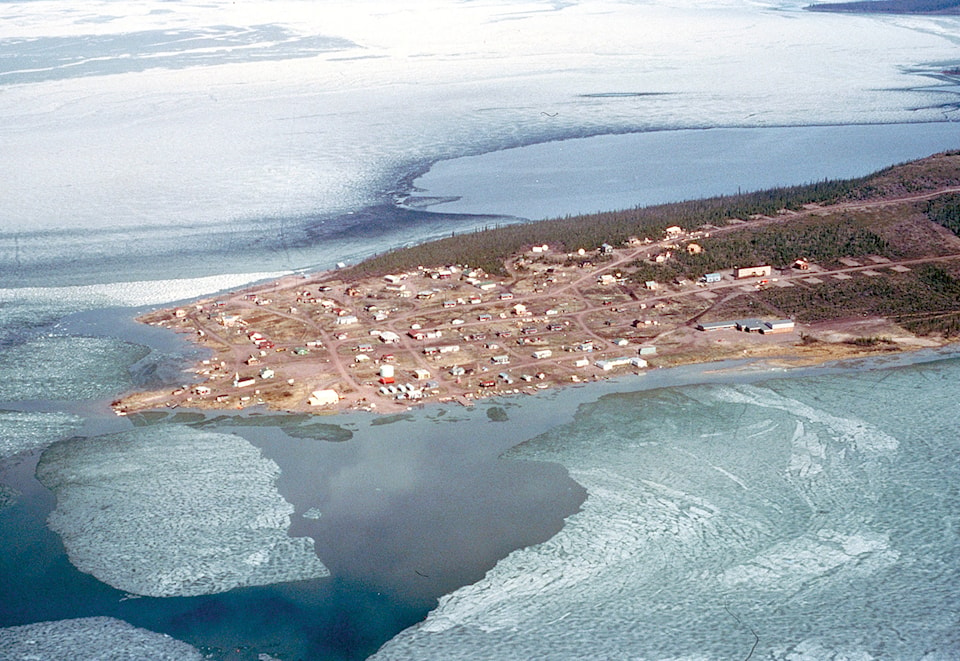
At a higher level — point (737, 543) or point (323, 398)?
point (323, 398)

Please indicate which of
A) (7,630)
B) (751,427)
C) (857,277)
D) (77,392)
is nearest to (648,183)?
(857,277)

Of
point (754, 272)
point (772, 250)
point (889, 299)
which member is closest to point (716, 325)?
point (754, 272)

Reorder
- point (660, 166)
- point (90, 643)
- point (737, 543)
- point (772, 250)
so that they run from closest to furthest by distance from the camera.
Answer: point (90, 643), point (737, 543), point (772, 250), point (660, 166)

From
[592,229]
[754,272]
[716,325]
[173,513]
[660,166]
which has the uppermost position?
[660,166]

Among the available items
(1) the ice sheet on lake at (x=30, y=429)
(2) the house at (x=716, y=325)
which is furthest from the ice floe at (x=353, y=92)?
(2) the house at (x=716, y=325)

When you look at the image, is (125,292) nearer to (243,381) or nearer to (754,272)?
(243,381)

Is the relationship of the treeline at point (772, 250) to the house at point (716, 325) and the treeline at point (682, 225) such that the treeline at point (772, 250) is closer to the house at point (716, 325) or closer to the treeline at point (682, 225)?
the treeline at point (682, 225)

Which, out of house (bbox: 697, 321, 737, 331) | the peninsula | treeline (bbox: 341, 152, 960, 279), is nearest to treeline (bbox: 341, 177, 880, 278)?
treeline (bbox: 341, 152, 960, 279)
